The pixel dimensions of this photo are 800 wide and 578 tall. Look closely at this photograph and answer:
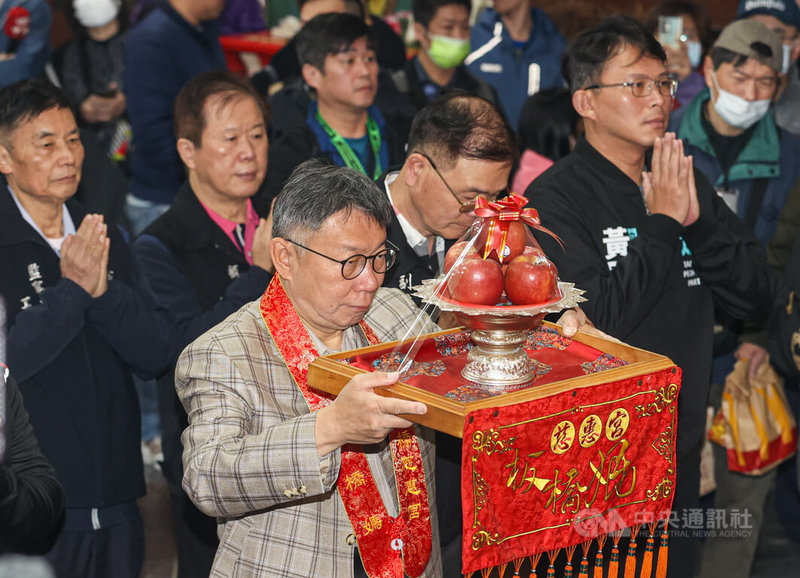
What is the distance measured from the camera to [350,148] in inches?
181

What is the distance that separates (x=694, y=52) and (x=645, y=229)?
3305mm

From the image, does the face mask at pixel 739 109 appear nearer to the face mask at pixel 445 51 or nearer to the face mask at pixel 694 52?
the face mask at pixel 694 52

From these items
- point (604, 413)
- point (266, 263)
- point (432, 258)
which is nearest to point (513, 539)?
point (604, 413)

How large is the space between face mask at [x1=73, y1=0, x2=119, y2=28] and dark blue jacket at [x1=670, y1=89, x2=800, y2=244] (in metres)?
3.46

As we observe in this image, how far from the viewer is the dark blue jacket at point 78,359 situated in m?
3.32

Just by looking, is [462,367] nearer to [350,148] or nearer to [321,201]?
[321,201]

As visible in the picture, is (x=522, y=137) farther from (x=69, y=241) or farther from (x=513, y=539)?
(x=513, y=539)

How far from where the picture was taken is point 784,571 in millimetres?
4809

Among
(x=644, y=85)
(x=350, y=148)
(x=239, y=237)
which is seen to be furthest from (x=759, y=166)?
(x=239, y=237)

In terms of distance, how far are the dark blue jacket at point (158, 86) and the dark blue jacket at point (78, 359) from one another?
1848 millimetres

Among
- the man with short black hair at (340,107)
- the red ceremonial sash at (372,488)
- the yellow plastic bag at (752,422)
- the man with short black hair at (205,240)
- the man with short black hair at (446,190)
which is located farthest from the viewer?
the man with short black hair at (340,107)

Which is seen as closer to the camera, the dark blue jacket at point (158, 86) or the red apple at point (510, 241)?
the red apple at point (510, 241)

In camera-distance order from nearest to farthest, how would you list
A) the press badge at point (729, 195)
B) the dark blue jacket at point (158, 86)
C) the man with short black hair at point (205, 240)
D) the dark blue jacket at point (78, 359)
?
1. the dark blue jacket at point (78, 359)
2. the man with short black hair at point (205, 240)
3. the press badge at point (729, 195)
4. the dark blue jacket at point (158, 86)

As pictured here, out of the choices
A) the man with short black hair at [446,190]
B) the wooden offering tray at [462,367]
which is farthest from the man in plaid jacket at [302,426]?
the man with short black hair at [446,190]
